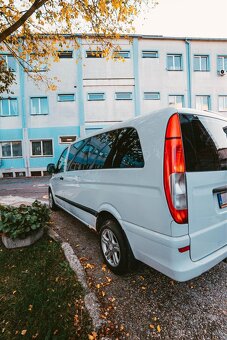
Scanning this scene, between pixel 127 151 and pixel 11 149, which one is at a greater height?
pixel 11 149

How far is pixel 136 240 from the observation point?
201cm

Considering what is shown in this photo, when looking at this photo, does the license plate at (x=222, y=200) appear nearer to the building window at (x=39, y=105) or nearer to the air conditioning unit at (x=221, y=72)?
the building window at (x=39, y=105)

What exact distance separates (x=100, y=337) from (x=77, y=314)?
1.10 feet

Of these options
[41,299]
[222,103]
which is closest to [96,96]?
[222,103]

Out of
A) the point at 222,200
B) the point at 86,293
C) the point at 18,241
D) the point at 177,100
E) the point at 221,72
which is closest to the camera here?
the point at 222,200

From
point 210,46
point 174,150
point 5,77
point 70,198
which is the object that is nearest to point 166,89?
point 210,46

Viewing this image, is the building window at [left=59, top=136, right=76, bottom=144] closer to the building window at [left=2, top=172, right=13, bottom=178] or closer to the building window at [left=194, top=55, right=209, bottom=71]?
the building window at [left=2, top=172, right=13, bottom=178]

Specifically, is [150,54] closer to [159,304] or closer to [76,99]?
[76,99]

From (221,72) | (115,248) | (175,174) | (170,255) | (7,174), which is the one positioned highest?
(221,72)

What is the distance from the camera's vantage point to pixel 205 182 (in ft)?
5.75

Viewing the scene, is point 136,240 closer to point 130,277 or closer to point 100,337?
point 130,277

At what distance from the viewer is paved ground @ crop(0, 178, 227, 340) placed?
1629 mm

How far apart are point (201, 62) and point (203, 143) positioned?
63.1 ft

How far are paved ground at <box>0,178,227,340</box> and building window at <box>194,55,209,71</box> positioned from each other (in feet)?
61.9
